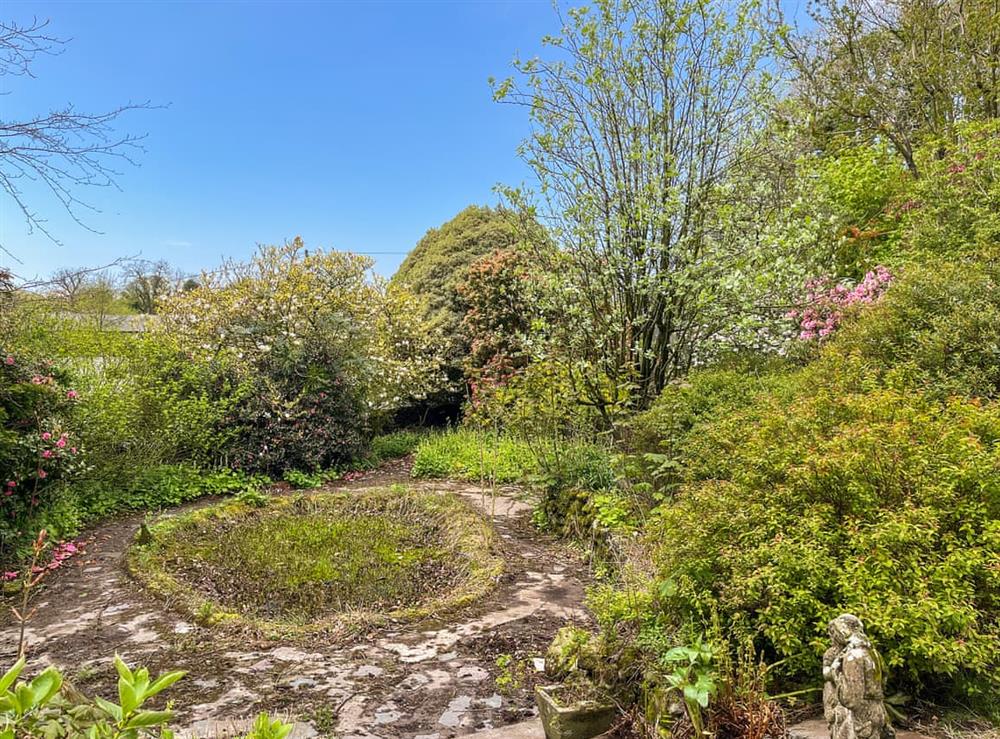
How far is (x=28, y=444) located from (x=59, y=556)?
3.40 ft

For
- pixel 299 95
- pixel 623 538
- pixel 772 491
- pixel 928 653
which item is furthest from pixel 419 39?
pixel 928 653

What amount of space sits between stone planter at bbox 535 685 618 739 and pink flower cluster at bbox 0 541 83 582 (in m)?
4.29

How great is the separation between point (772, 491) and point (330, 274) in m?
8.98

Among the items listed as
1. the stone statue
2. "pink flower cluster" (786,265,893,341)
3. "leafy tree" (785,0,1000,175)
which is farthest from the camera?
"leafy tree" (785,0,1000,175)

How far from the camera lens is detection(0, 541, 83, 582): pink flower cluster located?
15.5ft

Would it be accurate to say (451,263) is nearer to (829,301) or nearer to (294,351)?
(294,351)

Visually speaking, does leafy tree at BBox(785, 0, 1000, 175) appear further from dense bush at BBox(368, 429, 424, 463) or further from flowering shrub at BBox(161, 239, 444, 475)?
dense bush at BBox(368, 429, 424, 463)

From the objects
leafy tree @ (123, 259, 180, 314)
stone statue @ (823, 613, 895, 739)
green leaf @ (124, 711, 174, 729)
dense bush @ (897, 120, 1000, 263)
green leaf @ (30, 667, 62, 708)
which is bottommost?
stone statue @ (823, 613, 895, 739)

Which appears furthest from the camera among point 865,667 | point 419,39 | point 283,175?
point 283,175

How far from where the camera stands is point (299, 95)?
9594mm

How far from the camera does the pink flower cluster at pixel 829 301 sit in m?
5.94

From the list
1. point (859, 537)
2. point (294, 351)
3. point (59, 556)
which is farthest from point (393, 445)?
point (859, 537)

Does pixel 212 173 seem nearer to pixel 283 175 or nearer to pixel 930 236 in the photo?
pixel 283 175

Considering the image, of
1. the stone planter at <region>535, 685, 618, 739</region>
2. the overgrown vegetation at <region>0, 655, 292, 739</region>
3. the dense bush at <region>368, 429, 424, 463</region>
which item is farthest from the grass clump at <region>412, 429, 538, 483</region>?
the overgrown vegetation at <region>0, 655, 292, 739</region>
